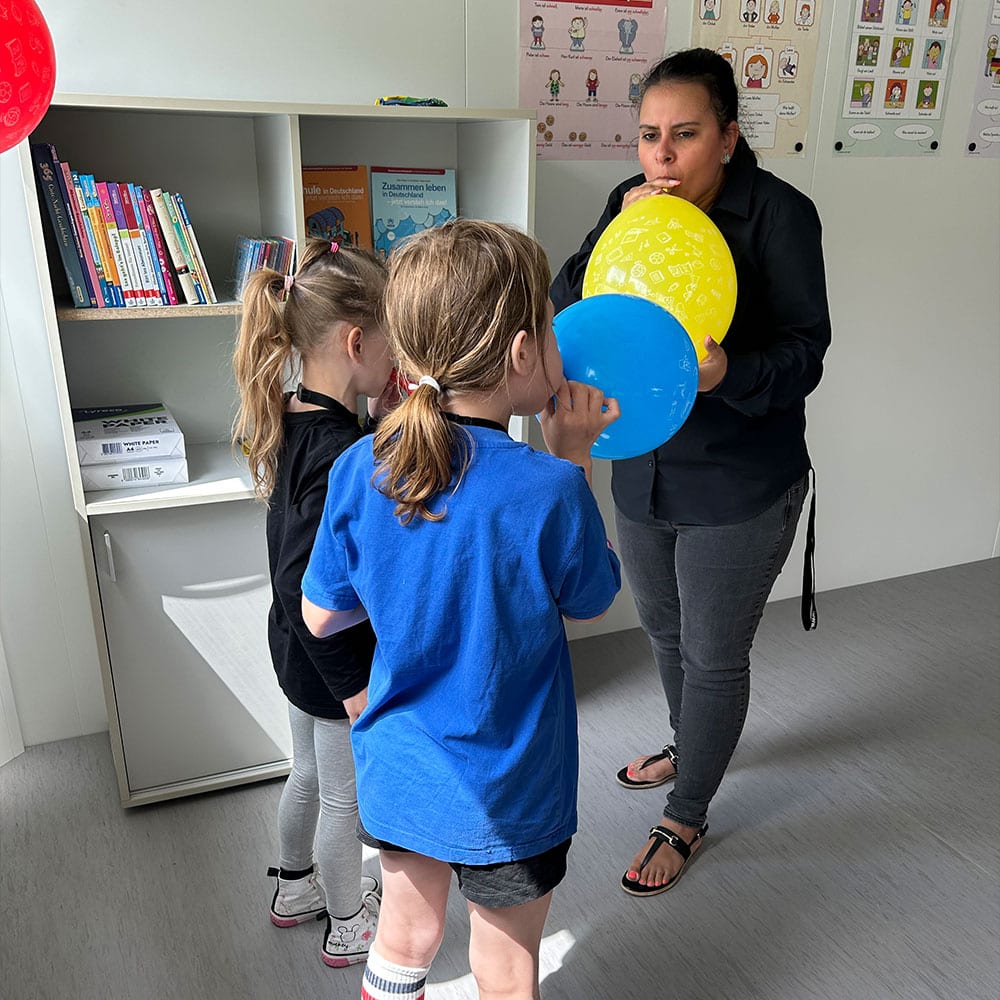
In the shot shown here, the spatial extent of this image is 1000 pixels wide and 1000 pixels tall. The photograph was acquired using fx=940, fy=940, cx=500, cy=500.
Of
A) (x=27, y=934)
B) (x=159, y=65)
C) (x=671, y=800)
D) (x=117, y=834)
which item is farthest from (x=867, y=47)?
(x=27, y=934)

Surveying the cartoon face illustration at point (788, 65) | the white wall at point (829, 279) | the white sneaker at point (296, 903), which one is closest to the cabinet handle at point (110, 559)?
the white wall at point (829, 279)

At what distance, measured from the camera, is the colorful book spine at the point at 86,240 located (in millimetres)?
1794

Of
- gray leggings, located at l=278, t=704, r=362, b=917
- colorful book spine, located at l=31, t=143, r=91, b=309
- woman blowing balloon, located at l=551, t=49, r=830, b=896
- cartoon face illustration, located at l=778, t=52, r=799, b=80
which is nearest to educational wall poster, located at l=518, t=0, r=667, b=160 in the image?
cartoon face illustration, located at l=778, t=52, r=799, b=80

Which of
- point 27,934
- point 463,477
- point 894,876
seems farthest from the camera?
point 894,876

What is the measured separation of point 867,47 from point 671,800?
221 centimetres

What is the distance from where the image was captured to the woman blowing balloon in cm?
163

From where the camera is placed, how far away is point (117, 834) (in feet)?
6.69

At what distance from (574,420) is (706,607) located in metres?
0.74

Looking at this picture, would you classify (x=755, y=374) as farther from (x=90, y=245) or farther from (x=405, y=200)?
(x=90, y=245)

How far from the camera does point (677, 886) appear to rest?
192 cm

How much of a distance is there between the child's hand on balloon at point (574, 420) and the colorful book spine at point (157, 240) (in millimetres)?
1039

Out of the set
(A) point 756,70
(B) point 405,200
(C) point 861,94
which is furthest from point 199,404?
(C) point 861,94

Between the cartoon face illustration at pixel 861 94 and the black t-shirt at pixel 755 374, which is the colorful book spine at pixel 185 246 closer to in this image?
the black t-shirt at pixel 755 374

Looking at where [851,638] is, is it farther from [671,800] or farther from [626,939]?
[626,939]
